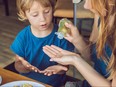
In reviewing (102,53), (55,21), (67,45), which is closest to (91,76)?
(102,53)

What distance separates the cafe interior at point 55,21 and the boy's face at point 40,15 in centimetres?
35

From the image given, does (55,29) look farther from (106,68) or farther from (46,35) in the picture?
(106,68)

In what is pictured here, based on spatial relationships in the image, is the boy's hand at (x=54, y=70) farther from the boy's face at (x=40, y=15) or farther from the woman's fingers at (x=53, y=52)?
the boy's face at (x=40, y=15)

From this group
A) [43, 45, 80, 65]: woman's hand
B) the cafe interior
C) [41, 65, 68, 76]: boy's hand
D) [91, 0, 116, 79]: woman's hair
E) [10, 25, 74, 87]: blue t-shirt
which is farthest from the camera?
the cafe interior

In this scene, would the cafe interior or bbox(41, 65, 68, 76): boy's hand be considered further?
the cafe interior

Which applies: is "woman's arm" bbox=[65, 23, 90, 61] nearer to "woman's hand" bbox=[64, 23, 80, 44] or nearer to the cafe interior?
"woman's hand" bbox=[64, 23, 80, 44]

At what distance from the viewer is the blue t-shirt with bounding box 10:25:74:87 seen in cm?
152

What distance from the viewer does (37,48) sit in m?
1.52

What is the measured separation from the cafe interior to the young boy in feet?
0.50

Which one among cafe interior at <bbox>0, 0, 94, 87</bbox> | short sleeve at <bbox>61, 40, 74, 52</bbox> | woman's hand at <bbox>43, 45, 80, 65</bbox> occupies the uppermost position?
woman's hand at <bbox>43, 45, 80, 65</bbox>

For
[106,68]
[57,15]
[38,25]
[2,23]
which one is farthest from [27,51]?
[2,23]

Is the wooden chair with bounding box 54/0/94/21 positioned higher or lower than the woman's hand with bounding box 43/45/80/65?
lower

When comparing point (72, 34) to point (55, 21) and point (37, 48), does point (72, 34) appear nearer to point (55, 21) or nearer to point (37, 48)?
point (37, 48)

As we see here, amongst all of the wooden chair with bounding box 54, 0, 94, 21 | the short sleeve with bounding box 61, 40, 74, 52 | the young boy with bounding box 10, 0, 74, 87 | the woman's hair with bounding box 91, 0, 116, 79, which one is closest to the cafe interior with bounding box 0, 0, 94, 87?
the wooden chair with bounding box 54, 0, 94, 21
